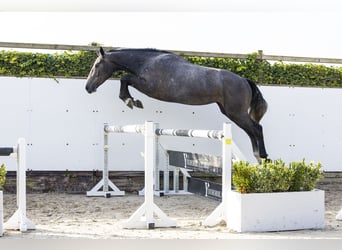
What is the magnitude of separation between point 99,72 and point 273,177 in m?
2.91

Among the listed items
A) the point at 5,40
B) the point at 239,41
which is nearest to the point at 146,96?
the point at 239,41

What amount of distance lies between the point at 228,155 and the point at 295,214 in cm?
71

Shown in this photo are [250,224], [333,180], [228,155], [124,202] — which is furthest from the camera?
[333,180]

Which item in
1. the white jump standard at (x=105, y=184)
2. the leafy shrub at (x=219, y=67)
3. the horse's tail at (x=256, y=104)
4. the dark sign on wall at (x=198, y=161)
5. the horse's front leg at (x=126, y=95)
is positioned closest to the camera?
the dark sign on wall at (x=198, y=161)

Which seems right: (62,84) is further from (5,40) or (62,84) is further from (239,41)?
(239,41)

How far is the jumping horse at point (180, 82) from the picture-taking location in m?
6.29

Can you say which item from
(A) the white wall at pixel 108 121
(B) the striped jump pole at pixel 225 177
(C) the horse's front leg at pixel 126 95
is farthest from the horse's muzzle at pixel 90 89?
(B) the striped jump pole at pixel 225 177

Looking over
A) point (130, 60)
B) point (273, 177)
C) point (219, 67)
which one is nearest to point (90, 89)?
point (130, 60)

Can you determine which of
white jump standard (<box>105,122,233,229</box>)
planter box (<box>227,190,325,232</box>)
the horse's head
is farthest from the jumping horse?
planter box (<box>227,190,325,232</box>)

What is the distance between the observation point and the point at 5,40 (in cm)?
685

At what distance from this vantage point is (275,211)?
4.16 m

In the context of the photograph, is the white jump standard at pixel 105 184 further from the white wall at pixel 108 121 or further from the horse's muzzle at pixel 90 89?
the horse's muzzle at pixel 90 89

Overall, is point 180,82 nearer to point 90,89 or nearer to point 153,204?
point 90,89

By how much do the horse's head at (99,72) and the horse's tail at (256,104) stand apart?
170 centimetres
